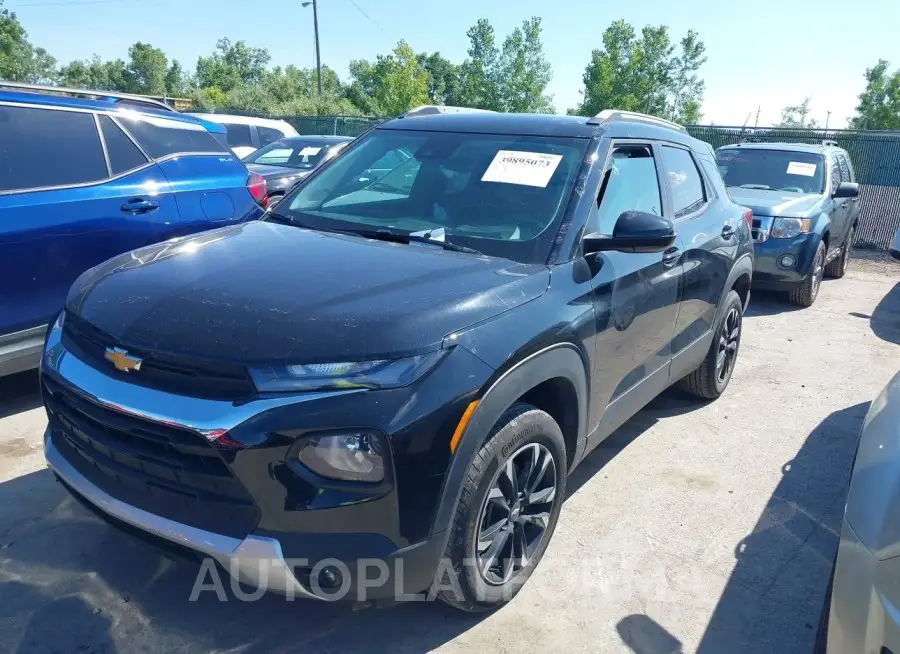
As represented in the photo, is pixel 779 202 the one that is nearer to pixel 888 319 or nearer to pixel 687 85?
pixel 888 319

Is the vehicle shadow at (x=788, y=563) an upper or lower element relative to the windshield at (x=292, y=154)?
lower

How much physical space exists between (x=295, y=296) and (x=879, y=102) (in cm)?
5503

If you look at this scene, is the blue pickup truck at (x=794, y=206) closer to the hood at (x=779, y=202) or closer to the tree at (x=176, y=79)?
the hood at (x=779, y=202)

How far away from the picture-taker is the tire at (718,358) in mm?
4727

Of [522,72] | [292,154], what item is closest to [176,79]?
[522,72]

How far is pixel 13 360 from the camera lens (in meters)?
3.90

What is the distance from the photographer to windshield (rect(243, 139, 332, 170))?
10438mm

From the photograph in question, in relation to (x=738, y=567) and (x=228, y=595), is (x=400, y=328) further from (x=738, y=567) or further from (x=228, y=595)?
(x=738, y=567)

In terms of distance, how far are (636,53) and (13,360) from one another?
50311mm

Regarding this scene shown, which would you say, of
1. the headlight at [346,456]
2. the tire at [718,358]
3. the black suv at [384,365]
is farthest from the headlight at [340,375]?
the tire at [718,358]

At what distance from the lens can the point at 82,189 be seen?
4242 millimetres

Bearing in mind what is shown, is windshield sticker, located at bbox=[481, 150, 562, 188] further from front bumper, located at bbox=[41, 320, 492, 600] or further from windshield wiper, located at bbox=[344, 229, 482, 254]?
front bumper, located at bbox=[41, 320, 492, 600]

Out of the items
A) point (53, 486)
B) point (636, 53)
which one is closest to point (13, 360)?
point (53, 486)

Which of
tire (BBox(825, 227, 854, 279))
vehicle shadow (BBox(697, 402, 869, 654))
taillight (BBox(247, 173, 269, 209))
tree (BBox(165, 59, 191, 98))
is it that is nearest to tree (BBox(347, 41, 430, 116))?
tire (BBox(825, 227, 854, 279))
